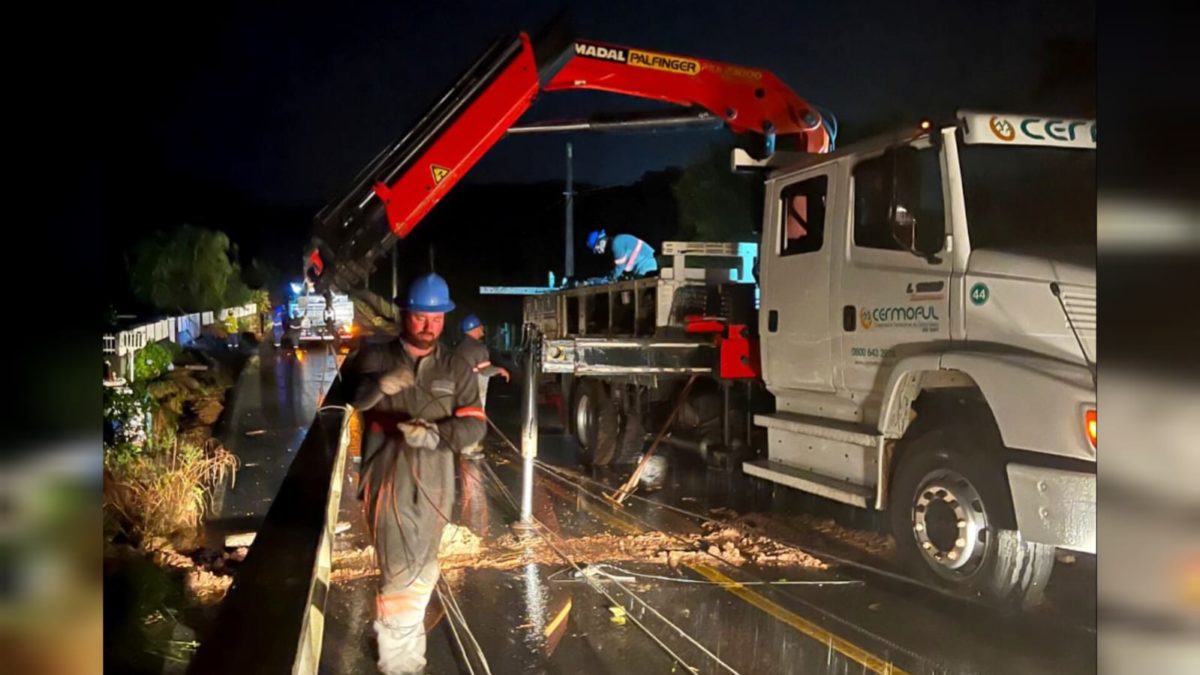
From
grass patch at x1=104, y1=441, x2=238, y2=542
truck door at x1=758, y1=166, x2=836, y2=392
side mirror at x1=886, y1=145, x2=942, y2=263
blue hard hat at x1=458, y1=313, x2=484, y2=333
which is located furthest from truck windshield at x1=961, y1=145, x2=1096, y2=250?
grass patch at x1=104, y1=441, x2=238, y2=542

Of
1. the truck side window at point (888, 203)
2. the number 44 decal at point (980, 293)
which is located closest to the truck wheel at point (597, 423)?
the truck side window at point (888, 203)

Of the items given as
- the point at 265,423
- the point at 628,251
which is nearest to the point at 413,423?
the point at 628,251

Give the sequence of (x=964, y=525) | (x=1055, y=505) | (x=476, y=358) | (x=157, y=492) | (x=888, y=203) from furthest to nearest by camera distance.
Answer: (x=157, y=492) < (x=888, y=203) < (x=964, y=525) < (x=1055, y=505) < (x=476, y=358)

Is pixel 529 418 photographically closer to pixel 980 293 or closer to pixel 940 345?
pixel 940 345

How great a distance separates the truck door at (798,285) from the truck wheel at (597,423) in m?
2.29

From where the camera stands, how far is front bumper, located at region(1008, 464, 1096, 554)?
371 centimetres

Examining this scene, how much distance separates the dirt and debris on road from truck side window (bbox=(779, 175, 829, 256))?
204 cm

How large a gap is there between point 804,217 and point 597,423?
3267 mm

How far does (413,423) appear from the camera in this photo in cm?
308

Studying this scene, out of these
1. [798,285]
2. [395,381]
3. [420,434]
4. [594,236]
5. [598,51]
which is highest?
[598,51]

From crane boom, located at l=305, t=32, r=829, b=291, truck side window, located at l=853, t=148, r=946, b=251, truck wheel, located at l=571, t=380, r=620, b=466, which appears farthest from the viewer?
→ truck wheel, located at l=571, t=380, r=620, b=466

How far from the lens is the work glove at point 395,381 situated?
3104 mm

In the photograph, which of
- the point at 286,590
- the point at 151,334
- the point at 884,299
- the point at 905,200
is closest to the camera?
the point at 286,590

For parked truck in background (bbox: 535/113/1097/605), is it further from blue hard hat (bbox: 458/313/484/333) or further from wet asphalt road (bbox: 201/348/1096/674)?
blue hard hat (bbox: 458/313/484/333)
